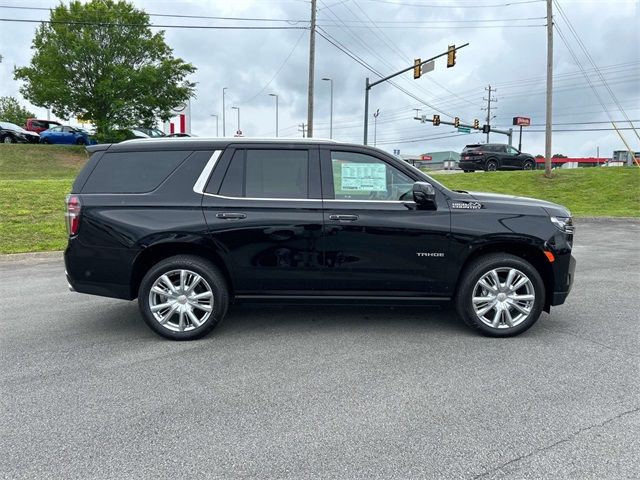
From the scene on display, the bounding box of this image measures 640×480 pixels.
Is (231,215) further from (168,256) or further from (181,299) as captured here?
(181,299)

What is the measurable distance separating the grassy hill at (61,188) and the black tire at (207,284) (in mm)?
6465

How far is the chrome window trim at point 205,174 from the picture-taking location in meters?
4.64

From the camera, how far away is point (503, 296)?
4668 millimetres

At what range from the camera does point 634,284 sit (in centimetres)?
696

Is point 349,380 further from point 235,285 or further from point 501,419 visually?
point 235,285

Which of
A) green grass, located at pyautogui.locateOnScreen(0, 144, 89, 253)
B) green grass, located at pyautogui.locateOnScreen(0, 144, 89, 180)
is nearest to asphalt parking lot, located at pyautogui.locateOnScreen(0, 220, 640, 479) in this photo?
green grass, located at pyautogui.locateOnScreen(0, 144, 89, 253)

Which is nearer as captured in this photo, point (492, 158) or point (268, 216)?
point (268, 216)

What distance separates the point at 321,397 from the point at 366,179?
217 centimetres

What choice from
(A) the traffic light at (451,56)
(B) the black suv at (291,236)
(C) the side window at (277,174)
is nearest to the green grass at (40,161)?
(A) the traffic light at (451,56)

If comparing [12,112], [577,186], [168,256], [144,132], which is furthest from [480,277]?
Result: [12,112]

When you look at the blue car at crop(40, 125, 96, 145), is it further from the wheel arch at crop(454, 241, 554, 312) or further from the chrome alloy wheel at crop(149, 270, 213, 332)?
the wheel arch at crop(454, 241, 554, 312)

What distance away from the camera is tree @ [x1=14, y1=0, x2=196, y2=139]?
29750 mm

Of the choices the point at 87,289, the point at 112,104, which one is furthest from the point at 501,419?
the point at 112,104

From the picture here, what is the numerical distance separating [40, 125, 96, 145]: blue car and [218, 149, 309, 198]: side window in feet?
107
